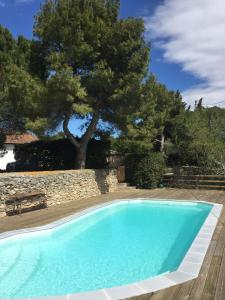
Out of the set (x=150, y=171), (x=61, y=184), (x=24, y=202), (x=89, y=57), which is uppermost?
(x=89, y=57)

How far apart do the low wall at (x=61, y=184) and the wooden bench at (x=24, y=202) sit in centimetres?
25

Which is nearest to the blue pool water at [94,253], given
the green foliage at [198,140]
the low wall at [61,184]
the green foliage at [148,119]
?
the low wall at [61,184]

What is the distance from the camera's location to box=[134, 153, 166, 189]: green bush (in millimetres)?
20516

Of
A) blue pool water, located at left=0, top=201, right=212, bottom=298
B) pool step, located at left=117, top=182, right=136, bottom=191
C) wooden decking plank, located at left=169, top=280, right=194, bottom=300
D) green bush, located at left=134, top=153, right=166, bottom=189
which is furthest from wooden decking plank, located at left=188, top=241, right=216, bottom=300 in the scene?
pool step, located at left=117, top=182, right=136, bottom=191

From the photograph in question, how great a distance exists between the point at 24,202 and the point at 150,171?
9.81m

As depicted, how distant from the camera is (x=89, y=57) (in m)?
16.4

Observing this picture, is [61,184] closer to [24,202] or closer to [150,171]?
[24,202]

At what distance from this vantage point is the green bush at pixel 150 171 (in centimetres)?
2052

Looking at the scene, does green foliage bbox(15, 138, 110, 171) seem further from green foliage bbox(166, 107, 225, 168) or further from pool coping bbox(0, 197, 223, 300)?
pool coping bbox(0, 197, 223, 300)

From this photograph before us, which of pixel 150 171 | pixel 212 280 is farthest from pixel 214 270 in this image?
pixel 150 171

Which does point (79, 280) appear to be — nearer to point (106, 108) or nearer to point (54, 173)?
point (54, 173)

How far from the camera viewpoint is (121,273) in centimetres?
700

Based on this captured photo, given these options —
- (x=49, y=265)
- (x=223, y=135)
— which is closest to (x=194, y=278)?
(x=49, y=265)

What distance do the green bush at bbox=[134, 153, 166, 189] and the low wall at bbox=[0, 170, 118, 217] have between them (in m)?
1.71
